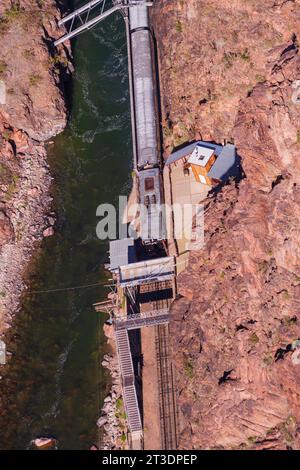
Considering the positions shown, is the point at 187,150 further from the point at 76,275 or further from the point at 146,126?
the point at 76,275

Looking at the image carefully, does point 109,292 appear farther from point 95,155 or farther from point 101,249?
point 95,155

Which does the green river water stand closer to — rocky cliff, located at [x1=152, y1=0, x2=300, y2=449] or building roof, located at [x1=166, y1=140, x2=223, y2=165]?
building roof, located at [x1=166, y1=140, x2=223, y2=165]

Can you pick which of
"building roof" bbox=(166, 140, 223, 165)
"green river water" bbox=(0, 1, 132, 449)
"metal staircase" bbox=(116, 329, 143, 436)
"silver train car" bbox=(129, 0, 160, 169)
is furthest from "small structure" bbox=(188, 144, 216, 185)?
"metal staircase" bbox=(116, 329, 143, 436)

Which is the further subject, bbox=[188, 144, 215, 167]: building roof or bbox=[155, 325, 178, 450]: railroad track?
bbox=[188, 144, 215, 167]: building roof

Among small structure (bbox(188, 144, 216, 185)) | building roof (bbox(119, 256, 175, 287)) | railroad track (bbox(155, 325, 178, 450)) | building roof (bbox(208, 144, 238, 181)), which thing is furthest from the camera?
small structure (bbox(188, 144, 216, 185))

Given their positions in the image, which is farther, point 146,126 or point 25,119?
point 25,119

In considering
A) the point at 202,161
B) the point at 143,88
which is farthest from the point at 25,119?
the point at 202,161

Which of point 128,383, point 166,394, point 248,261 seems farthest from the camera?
point 128,383
